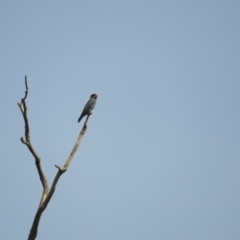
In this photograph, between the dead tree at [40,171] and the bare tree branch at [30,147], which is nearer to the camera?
the dead tree at [40,171]

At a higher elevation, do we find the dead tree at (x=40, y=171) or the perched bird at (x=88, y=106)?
the perched bird at (x=88, y=106)

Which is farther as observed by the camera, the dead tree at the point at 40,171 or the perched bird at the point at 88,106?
the perched bird at the point at 88,106

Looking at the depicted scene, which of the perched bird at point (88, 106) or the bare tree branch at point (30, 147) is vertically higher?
the perched bird at point (88, 106)

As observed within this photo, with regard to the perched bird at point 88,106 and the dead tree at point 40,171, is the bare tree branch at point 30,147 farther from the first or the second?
the perched bird at point 88,106

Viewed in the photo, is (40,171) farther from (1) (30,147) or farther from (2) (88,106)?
(2) (88,106)

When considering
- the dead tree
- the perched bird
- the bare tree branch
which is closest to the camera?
the dead tree

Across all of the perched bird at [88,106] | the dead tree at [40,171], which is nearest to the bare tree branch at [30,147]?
A: the dead tree at [40,171]

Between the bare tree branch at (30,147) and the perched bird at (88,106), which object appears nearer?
the bare tree branch at (30,147)

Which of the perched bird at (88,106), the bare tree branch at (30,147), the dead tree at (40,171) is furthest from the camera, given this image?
the perched bird at (88,106)

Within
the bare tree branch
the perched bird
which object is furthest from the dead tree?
the perched bird

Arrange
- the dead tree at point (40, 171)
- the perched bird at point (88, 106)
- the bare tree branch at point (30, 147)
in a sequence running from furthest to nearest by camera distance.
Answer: the perched bird at point (88, 106) < the bare tree branch at point (30, 147) < the dead tree at point (40, 171)

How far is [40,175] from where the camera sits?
5508 mm

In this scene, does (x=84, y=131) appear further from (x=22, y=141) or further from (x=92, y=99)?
(x=92, y=99)

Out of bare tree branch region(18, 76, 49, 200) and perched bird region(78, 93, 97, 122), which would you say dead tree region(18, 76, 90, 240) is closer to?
bare tree branch region(18, 76, 49, 200)
